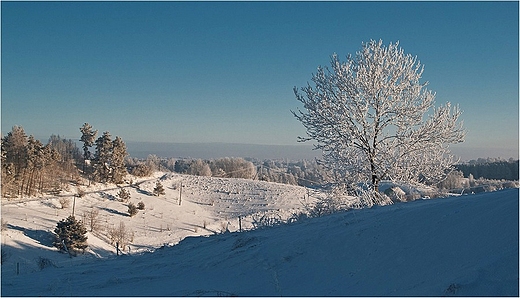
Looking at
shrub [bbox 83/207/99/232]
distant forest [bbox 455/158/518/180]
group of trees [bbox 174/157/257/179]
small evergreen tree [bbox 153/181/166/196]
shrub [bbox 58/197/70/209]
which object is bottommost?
shrub [bbox 83/207/99/232]

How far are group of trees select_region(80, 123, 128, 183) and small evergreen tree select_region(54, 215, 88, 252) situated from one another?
21799 mm

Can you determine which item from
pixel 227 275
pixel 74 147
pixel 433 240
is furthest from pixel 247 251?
pixel 74 147

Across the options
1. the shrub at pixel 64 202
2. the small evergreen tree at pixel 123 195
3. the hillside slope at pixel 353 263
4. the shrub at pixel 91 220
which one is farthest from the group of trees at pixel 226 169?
the hillside slope at pixel 353 263

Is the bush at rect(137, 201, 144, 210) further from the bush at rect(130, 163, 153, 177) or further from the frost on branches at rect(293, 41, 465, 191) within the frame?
the frost on branches at rect(293, 41, 465, 191)

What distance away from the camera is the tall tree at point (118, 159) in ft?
149

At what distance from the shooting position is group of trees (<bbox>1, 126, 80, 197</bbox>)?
3588 centimetres

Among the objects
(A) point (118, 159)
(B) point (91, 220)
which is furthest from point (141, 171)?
(B) point (91, 220)

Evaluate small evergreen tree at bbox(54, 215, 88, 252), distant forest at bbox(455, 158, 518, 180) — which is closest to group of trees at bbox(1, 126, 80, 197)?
small evergreen tree at bbox(54, 215, 88, 252)

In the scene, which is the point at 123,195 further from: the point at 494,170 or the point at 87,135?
the point at 494,170

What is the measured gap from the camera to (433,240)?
5203mm

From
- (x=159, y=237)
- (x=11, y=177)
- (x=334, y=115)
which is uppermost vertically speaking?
(x=334, y=115)

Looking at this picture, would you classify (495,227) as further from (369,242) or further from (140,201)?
(140,201)

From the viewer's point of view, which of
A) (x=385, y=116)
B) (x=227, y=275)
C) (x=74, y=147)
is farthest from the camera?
(x=74, y=147)

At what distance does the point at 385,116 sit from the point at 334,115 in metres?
1.76
